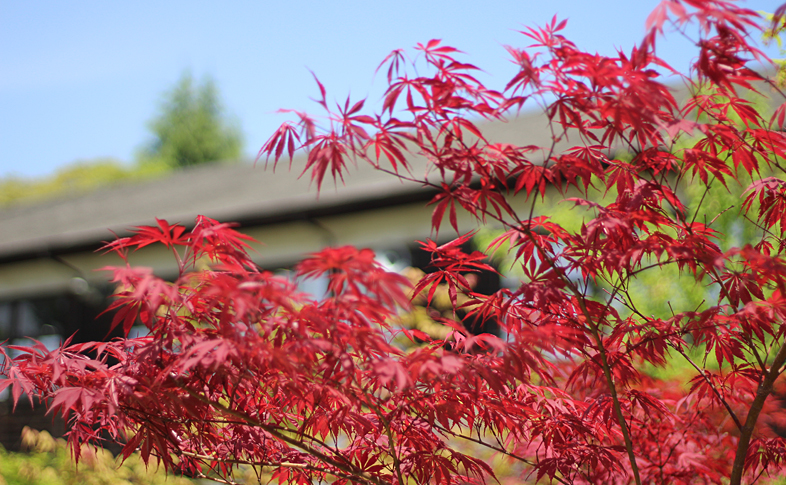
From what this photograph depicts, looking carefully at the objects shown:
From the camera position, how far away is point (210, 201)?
382 inches

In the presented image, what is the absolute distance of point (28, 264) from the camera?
884cm

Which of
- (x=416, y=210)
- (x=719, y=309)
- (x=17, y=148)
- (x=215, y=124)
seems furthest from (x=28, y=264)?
(x=215, y=124)

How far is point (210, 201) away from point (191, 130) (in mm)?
25692

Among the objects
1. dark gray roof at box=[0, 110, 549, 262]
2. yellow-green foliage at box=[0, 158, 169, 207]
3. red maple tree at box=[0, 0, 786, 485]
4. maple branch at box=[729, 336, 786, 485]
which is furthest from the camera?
yellow-green foliage at box=[0, 158, 169, 207]

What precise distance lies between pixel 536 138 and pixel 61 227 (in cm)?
823

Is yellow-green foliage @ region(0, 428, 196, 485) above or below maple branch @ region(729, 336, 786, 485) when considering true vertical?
below

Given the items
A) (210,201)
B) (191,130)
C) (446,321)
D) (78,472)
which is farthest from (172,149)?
(446,321)

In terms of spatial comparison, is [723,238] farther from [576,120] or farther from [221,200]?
[221,200]

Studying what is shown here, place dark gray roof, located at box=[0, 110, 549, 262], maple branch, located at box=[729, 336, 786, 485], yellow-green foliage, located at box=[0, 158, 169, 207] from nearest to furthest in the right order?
maple branch, located at box=[729, 336, 786, 485] < dark gray roof, located at box=[0, 110, 549, 262] < yellow-green foliage, located at box=[0, 158, 169, 207]

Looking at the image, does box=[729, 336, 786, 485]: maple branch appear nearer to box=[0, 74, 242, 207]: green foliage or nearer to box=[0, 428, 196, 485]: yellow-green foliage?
box=[0, 428, 196, 485]: yellow-green foliage

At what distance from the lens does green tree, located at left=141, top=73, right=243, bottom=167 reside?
1316 inches

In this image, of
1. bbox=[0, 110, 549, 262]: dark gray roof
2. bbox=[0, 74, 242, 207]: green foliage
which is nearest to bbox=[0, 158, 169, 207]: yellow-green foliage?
bbox=[0, 74, 242, 207]: green foliage

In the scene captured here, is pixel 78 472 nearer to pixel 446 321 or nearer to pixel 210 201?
pixel 446 321

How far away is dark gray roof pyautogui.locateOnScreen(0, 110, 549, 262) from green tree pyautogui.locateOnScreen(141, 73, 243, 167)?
20.3 m
